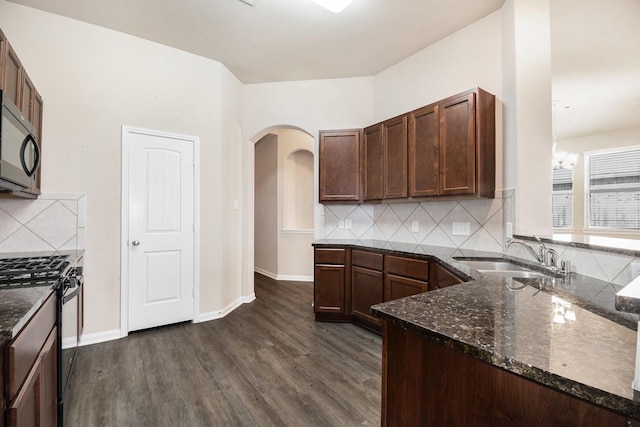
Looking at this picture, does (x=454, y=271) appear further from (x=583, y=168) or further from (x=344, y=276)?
(x=583, y=168)

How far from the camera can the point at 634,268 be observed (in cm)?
124

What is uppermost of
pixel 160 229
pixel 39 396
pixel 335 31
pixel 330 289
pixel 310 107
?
pixel 335 31

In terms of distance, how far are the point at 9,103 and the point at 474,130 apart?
294 cm

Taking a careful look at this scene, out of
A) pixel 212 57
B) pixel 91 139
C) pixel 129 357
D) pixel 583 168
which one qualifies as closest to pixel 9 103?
pixel 91 139

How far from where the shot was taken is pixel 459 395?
2.80ft

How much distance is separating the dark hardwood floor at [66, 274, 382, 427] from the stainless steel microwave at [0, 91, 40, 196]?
1412mm

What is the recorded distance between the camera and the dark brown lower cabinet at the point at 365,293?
9.57ft

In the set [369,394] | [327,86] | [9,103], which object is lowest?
[369,394]

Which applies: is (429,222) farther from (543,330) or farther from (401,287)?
(543,330)

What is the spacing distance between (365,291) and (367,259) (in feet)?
1.10

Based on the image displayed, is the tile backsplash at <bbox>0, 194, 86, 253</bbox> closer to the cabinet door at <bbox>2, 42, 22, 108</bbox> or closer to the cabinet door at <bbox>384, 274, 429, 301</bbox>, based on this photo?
the cabinet door at <bbox>2, 42, 22, 108</bbox>

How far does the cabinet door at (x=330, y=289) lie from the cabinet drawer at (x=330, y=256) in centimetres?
5

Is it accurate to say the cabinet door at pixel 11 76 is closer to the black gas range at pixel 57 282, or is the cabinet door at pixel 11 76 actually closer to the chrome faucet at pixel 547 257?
the black gas range at pixel 57 282

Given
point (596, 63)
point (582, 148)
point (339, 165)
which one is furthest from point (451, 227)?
point (582, 148)
